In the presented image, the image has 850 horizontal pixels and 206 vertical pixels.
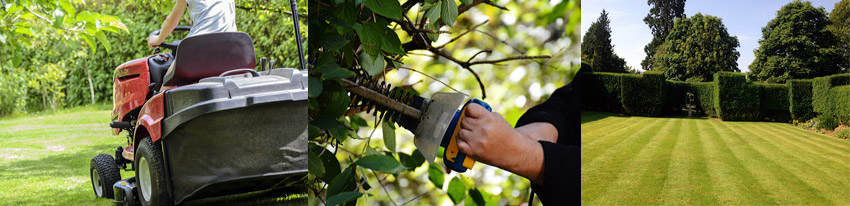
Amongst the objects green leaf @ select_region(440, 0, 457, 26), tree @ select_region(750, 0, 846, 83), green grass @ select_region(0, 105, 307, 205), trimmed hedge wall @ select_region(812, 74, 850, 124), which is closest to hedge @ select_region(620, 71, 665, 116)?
tree @ select_region(750, 0, 846, 83)

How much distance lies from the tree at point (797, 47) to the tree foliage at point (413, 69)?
4.00 metres

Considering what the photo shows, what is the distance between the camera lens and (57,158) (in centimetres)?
345

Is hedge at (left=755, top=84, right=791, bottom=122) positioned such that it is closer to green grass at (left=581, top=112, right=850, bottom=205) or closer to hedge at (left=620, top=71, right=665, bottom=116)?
green grass at (left=581, top=112, right=850, bottom=205)

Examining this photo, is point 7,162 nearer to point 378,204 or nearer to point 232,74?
point 232,74

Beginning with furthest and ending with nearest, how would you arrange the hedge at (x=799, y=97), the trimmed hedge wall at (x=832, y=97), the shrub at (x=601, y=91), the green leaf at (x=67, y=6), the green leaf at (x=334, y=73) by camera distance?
the shrub at (x=601, y=91)
the hedge at (x=799, y=97)
the trimmed hedge wall at (x=832, y=97)
the green leaf at (x=67, y=6)
the green leaf at (x=334, y=73)

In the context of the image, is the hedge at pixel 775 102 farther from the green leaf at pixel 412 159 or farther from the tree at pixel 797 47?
the green leaf at pixel 412 159

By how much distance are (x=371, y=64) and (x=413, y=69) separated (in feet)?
0.49

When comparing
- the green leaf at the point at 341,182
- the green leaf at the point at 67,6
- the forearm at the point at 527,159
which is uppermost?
the green leaf at the point at 67,6

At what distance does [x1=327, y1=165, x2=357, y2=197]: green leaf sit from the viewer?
1.19 meters

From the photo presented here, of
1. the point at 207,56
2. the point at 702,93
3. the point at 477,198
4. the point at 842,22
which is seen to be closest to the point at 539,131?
the point at 477,198

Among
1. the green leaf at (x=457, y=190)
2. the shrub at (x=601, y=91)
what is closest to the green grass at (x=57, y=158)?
the green leaf at (x=457, y=190)

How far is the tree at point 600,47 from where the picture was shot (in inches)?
179

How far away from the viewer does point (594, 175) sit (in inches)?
223

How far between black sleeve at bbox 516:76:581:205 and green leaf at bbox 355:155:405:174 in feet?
1.06
